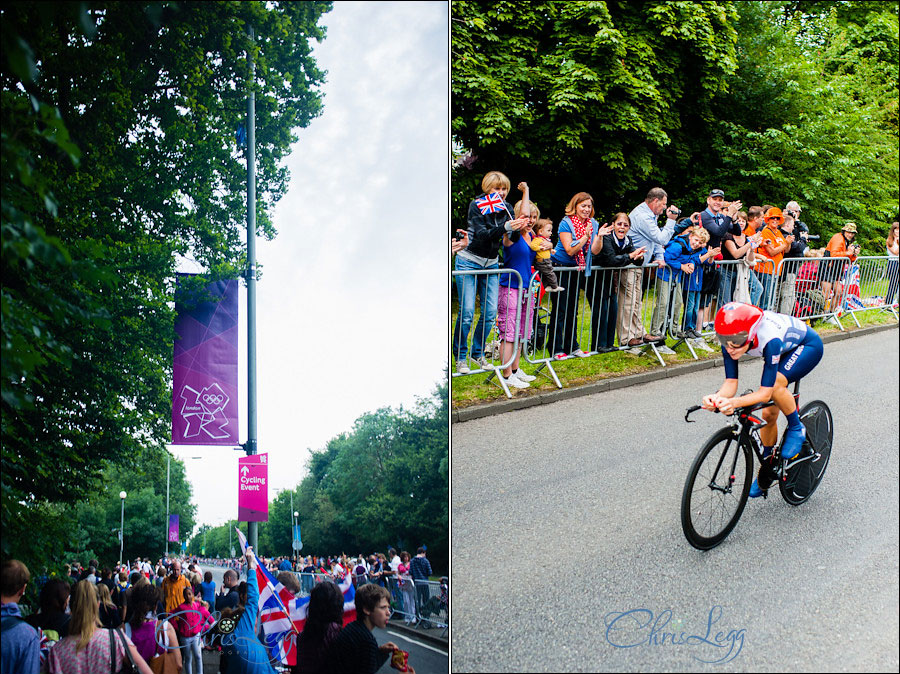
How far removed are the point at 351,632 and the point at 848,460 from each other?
2.04 m

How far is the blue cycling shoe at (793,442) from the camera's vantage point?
2.37m

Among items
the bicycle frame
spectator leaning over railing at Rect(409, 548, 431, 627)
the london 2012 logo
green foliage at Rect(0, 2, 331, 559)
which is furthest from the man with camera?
the london 2012 logo

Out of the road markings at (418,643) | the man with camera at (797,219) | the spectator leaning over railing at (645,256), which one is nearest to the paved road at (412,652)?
the road markings at (418,643)

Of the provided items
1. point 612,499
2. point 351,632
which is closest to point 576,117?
point 612,499

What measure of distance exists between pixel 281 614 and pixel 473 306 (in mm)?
1671

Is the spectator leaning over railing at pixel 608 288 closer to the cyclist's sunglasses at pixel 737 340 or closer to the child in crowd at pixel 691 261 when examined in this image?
the child in crowd at pixel 691 261

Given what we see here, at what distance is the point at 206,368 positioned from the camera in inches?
120

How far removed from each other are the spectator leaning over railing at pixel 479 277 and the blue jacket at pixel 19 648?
205cm

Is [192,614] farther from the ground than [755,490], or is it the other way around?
[755,490]

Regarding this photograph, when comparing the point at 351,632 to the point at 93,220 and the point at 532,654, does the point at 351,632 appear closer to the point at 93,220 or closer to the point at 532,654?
the point at 532,654

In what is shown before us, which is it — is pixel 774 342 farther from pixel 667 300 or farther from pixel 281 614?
pixel 281 614

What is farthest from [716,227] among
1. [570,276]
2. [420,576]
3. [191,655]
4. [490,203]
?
[191,655]

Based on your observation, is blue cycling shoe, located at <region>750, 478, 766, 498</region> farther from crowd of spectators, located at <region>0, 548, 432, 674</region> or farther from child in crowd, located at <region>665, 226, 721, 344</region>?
crowd of spectators, located at <region>0, 548, 432, 674</region>

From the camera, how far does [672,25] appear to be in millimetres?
2395
